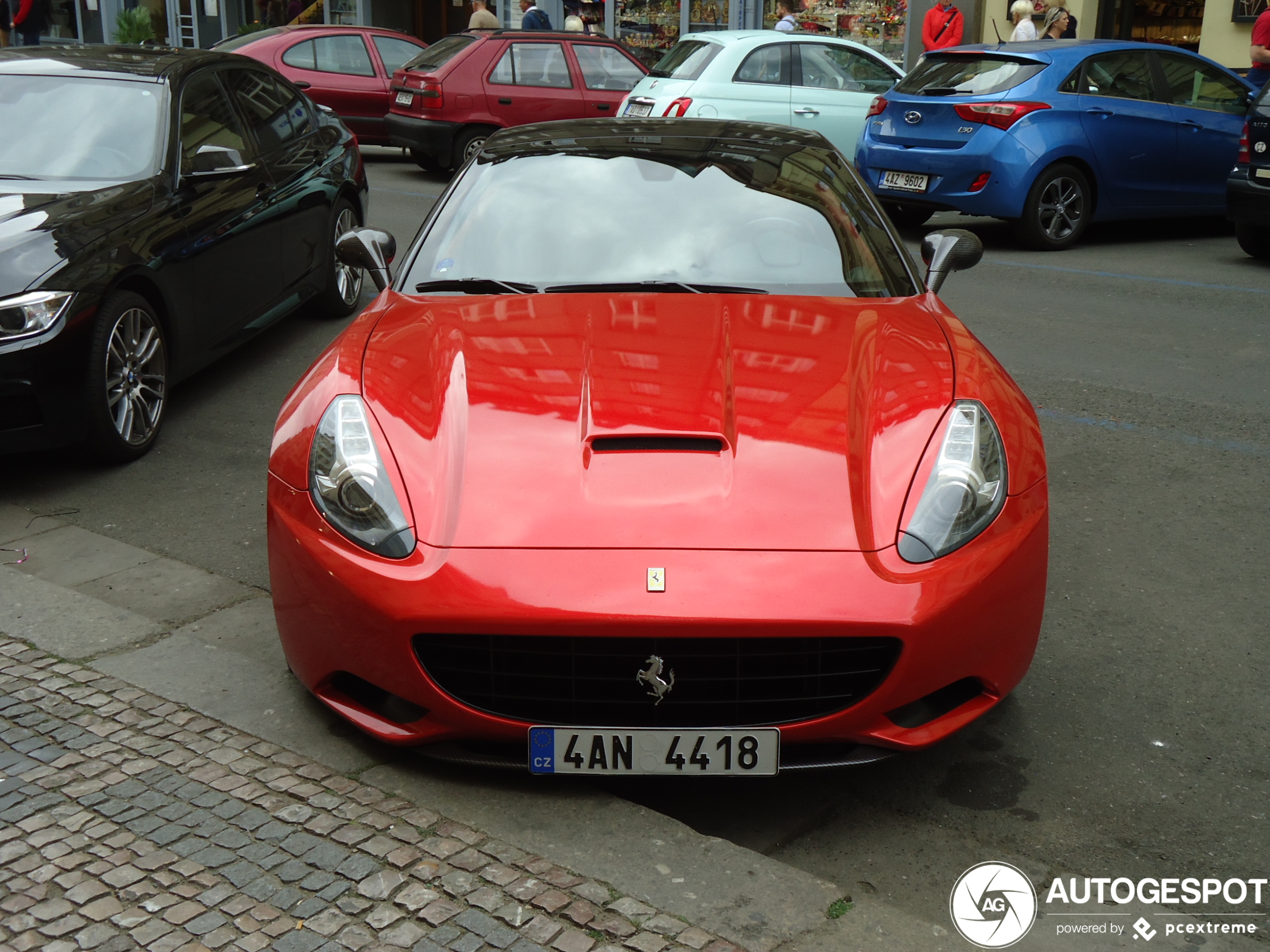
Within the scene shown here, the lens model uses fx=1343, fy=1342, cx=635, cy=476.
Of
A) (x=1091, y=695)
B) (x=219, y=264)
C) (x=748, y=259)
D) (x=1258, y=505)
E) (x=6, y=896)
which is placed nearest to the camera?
(x=6, y=896)

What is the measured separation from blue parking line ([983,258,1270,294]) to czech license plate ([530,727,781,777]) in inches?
296

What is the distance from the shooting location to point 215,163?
627 centimetres

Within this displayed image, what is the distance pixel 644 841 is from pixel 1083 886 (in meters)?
0.95

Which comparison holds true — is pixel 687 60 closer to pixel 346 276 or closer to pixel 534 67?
pixel 534 67

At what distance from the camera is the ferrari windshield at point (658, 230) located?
413cm

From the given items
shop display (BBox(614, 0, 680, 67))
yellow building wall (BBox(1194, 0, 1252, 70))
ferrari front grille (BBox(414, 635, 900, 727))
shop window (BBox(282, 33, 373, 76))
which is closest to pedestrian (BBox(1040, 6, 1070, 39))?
yellow building wall (BBox(1194, 0, 1252, 70))

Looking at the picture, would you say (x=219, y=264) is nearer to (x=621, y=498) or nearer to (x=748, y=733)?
(x=621, y=498)

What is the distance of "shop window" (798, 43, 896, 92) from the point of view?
13406 millimetres

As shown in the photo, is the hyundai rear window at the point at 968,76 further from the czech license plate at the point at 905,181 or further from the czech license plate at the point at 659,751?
the czech license plate at the point at 659,751

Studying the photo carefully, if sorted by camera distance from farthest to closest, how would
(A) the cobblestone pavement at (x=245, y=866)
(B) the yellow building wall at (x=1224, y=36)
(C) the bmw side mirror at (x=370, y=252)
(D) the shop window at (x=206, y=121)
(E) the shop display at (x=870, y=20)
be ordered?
(E) the shop display at (x=870, y=20) → (B) the yellow building wall at (x=1224, y=36) → (D) the shop window at (x=206, y=121) → (C) the bmw side mirror at (x=370, y=252) → (A) the cobblestone pavement at (x=245, y=866)

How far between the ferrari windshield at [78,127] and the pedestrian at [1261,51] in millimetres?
10585

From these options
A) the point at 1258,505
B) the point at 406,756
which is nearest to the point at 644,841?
the point at 406,756

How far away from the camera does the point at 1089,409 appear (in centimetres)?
639

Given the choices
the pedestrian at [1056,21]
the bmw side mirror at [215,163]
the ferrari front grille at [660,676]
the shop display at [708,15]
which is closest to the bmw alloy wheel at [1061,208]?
the pedestrian at [1056,21]
